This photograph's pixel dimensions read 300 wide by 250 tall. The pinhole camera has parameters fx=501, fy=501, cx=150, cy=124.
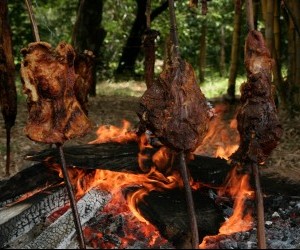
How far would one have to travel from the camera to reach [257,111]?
2.53 m

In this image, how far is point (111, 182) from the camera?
3504 millimetres

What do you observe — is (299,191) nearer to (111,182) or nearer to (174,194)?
(174,194)

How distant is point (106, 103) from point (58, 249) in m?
7.52

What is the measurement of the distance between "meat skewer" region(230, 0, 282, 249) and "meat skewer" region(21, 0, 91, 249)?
0.87 metres

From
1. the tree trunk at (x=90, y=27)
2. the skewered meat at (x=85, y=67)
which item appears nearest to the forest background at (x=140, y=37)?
the tree trunk at (x=90, y=27)

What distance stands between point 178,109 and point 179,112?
0.05 ft

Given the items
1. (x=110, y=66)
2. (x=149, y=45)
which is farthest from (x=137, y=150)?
(x=110, y=66)

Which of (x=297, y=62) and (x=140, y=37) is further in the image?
(x=140, y=37)

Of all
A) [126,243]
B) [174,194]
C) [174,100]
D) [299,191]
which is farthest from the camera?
[299,191]

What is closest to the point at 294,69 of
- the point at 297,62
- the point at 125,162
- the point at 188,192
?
the point at 297,62

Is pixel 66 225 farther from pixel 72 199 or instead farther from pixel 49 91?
pixel 49 91

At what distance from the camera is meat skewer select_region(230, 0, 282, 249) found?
2.48 metres

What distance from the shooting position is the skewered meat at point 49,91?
252cm

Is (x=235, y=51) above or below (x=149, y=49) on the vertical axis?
below
